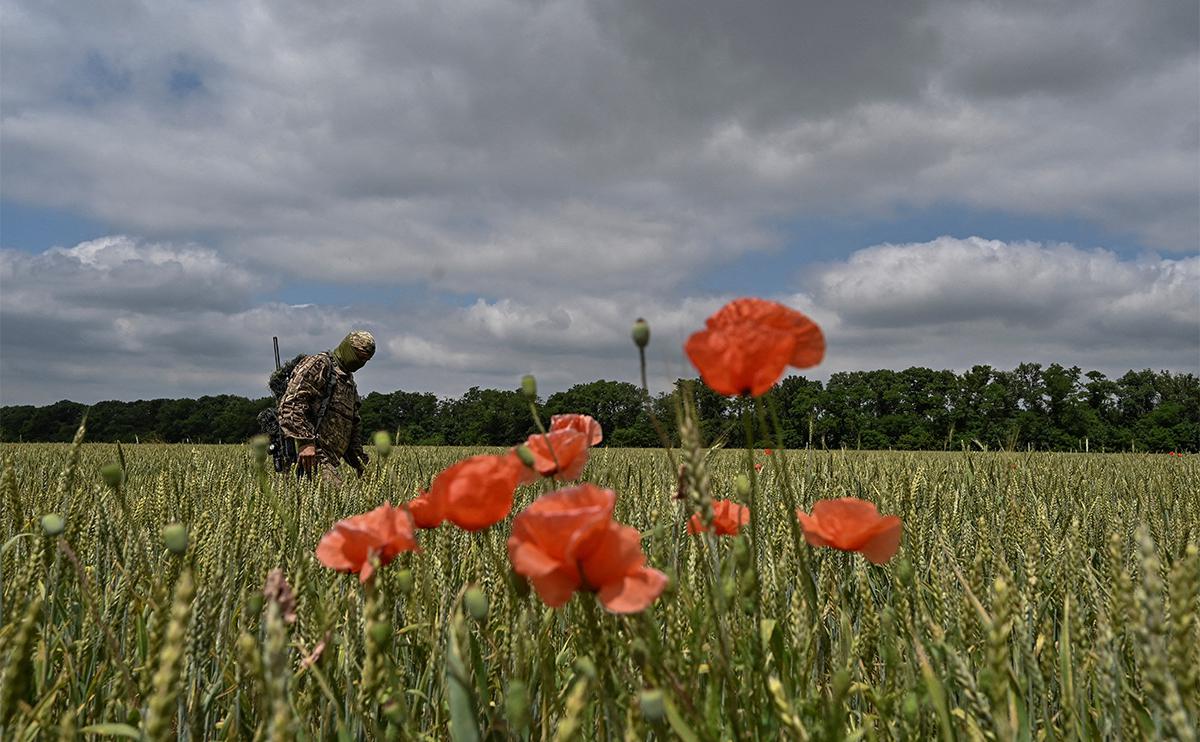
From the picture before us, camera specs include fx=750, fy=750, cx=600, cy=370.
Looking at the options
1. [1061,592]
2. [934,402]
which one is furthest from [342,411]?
[934,402]

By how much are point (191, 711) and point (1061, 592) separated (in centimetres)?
199

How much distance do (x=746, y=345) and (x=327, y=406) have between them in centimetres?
536

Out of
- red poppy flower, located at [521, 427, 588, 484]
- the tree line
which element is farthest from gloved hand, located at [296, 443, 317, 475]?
the tree line

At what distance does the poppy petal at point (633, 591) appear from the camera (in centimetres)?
73

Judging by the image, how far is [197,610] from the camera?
100 cm

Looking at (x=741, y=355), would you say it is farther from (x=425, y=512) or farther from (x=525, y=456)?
(x=425, y=512)

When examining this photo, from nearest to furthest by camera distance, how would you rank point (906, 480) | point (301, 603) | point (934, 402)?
point (301, 603), point (906, 480), point (934, 402)

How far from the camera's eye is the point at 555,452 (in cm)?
101

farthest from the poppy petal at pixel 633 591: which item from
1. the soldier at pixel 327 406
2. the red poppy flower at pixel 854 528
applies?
the soldier at pixel 327 406

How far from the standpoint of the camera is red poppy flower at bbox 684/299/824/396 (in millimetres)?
932

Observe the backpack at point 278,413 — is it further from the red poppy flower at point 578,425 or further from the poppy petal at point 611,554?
the poppy petal at point 611,554

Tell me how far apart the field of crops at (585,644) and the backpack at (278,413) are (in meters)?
3.49

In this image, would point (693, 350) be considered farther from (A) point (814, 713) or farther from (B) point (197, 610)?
(B) point (197, 610)

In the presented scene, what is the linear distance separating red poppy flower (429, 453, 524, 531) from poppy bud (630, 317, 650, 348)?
23cm
